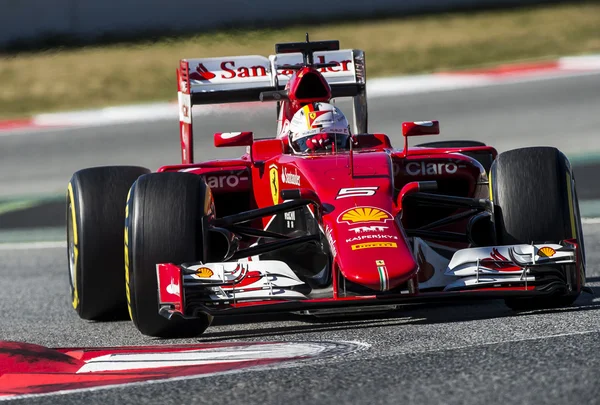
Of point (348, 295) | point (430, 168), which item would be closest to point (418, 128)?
point (430, 168)

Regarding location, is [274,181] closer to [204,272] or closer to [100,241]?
[100,241]

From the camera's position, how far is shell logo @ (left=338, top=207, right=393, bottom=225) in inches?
229

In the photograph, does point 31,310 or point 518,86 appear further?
point 518,86

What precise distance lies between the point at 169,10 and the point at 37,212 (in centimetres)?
991

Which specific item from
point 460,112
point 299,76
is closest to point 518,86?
point 460,112

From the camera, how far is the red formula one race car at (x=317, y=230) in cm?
566

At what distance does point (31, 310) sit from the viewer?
7.44 meters

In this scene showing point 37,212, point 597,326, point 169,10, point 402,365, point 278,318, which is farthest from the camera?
point 169,10

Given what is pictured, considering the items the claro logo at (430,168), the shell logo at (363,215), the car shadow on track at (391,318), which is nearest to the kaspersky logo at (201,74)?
the claro logo at (430,168)

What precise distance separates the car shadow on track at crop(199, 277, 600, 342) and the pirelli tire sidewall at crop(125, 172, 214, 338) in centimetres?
24

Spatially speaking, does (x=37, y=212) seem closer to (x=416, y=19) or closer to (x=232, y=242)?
(x=232, y=242)

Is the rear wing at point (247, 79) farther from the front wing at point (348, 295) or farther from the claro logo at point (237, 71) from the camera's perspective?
the front wing at point (348, 295)

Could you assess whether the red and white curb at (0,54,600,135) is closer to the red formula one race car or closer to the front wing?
the red formula one race car

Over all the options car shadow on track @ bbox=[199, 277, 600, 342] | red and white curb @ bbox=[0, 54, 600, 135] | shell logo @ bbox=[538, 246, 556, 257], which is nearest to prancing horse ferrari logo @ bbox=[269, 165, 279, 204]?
car shadow on track @ bbox=[199, 277, 600, 342]
